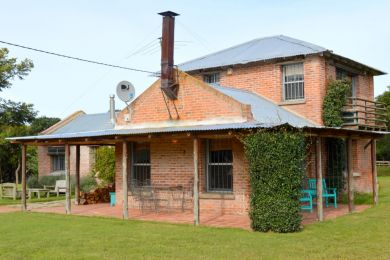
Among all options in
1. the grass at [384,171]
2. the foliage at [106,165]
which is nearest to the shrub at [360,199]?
the foliage at [106,165]

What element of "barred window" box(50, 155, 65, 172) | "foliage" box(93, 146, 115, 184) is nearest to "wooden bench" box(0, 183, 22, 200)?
"foliage" box(93, 146, 115, 184)

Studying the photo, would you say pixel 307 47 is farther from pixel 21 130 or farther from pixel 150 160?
pixel 21 130

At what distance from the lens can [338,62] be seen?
19391 millimetres

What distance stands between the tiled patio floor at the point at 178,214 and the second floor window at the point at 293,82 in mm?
4188

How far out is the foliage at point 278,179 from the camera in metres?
12.1

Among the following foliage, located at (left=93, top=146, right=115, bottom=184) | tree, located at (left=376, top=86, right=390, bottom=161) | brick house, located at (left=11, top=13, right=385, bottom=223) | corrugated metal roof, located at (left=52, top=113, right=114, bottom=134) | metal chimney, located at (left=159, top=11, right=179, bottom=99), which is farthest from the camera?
tree, located at (left=376, top=86, right=390, bottom=161)

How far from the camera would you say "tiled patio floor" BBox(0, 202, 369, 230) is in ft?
46.3

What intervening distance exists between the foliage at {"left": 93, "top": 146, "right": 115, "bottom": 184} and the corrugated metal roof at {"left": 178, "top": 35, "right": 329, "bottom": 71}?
21.0ft

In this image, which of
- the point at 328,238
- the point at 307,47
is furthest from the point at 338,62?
the point at 328,238

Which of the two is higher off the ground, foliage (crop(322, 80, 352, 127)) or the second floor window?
the second floor window

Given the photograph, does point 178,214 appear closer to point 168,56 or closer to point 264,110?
point 264,110

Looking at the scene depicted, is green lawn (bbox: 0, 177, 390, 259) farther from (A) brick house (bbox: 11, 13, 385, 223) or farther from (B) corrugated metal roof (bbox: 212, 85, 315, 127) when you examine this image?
(B) corrugated metal roof (bbox: 212, 85, 315, 127)

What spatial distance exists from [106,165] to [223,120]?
11837 millimetres

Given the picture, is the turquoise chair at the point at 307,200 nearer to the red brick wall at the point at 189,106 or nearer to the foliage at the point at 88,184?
the red brick wall at the point at 189,106
